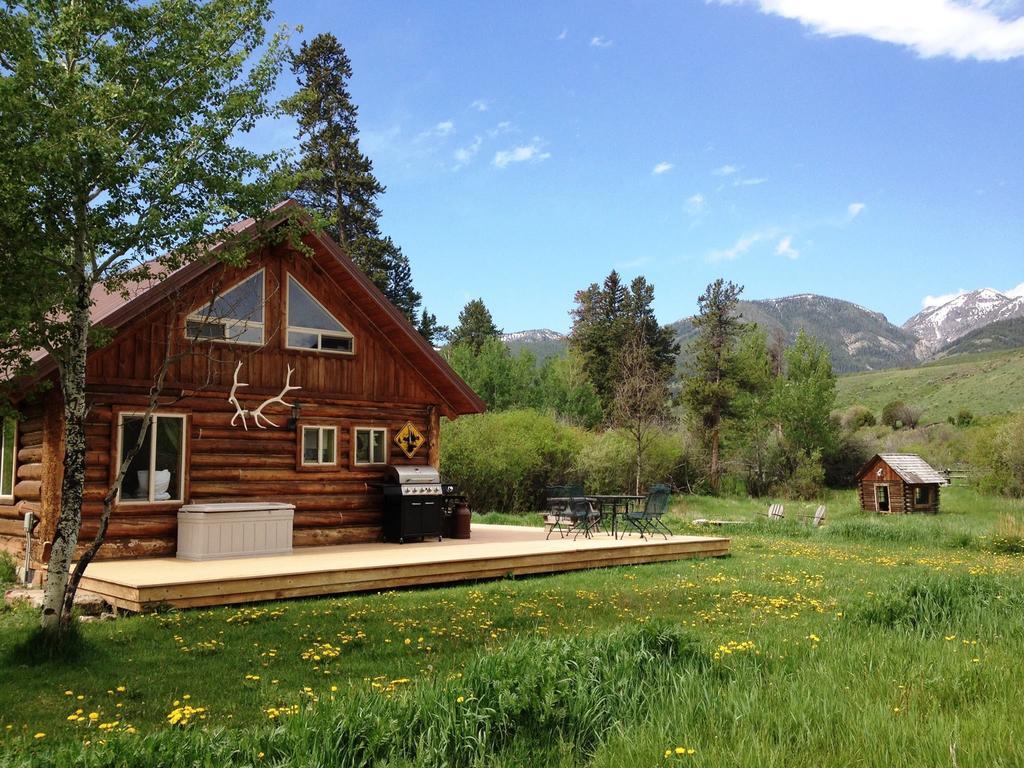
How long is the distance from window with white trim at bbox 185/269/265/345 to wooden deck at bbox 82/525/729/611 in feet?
11.1

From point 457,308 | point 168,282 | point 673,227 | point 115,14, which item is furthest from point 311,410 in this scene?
point 457,308

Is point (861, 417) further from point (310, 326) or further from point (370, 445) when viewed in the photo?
point (310, 326)

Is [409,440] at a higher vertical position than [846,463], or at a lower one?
higher

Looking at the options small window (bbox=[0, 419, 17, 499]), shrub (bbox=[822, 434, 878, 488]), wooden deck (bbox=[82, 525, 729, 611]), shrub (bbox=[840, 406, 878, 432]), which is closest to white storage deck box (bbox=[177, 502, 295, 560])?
wooden deck (bbox=[82, 525, 729, 611])

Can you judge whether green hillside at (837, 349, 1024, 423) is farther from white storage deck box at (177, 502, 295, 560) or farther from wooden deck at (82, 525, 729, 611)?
white storage deck box at (177, 502, 295, 560)

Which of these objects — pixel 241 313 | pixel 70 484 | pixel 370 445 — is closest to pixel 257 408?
pixel 241 313

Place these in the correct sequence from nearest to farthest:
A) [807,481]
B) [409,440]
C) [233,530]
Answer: [233,530] < [409,440] < [807,481]

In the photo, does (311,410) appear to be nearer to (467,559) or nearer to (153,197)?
(467,559)

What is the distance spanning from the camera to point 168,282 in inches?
459

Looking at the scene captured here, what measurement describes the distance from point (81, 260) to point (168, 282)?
368 centimetres

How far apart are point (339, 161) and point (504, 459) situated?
48.2 ft

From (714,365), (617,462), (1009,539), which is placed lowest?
(1009,539)

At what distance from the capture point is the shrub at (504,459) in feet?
87.6

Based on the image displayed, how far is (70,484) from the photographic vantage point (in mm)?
7676
